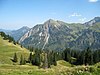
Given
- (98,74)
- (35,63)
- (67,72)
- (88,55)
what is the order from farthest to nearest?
(35,63) → (88,55) → (67,72) → (98,74)

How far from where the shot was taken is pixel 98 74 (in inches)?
925

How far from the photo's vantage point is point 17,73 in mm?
26250

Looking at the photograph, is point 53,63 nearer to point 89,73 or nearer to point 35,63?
point 35,63

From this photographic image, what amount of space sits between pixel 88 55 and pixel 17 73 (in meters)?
155

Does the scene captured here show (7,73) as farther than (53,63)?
No

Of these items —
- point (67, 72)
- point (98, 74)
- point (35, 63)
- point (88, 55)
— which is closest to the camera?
point (98, 74)

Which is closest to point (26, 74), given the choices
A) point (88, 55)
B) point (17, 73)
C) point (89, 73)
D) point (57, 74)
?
point (17, 73)

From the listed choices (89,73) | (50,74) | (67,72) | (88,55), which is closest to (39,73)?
(50,74)

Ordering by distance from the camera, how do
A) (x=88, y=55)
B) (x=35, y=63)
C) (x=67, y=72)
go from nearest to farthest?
(x=67, y=72) < (x=88, y=55) < (x=35, y=63)

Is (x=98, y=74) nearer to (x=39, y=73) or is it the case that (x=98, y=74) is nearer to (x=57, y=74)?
(x=57, y=74)

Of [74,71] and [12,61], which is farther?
[12,61]

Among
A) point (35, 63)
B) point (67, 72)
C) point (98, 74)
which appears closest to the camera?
point (98, 74)

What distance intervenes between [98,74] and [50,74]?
543cm

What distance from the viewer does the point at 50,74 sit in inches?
1008
